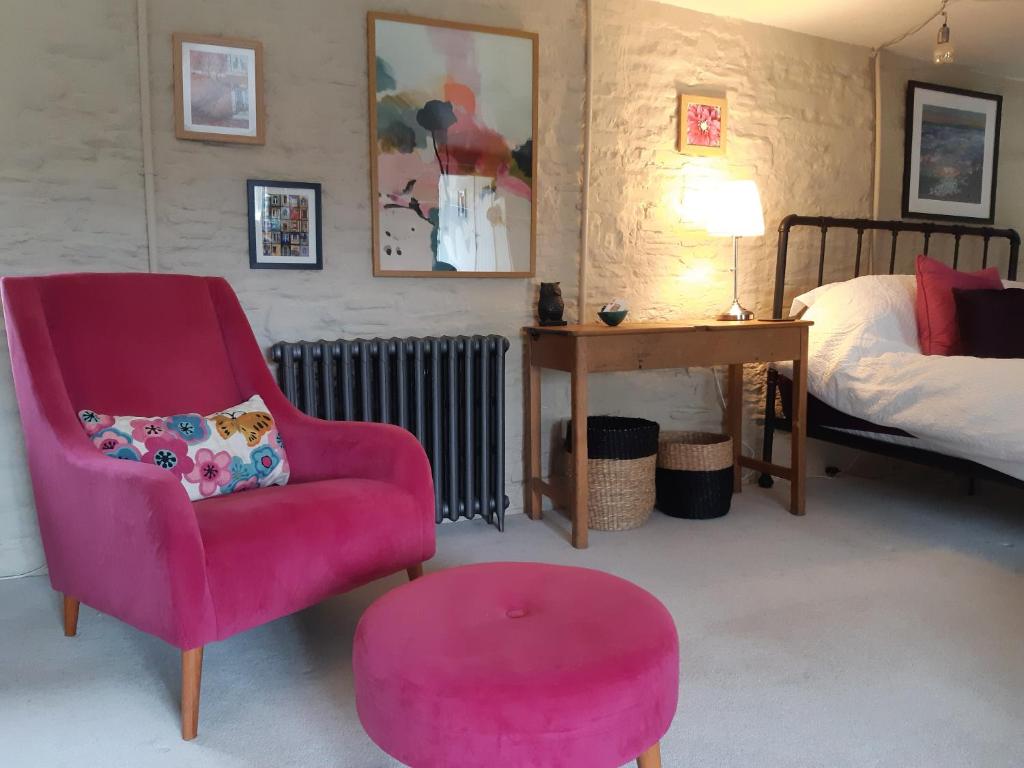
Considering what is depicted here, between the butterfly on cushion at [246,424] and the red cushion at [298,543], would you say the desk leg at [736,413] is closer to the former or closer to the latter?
the red cushion at [298,543]

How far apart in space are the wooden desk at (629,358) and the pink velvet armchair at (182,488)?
818mm

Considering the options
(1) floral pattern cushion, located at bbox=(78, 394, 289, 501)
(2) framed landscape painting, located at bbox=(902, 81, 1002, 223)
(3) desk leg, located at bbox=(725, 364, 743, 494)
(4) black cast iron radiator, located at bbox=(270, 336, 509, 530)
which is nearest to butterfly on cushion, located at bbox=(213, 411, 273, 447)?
(1) floral pattern cushion, located at bbox=(78, 394, 289, 501)

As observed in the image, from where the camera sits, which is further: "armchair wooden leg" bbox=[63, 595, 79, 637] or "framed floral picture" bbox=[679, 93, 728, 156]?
"framed floral picture" bbox=[679, 93, 728, 156]

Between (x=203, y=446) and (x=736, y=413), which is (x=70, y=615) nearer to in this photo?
(x=203, y=446)

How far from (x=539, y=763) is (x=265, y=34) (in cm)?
240

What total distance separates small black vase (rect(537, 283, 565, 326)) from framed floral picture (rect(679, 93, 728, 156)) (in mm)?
890

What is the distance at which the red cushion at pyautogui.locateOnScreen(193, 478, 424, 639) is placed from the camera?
5.16ft

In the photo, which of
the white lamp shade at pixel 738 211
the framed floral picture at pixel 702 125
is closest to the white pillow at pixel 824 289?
the white lamp shade at pixel 738 211

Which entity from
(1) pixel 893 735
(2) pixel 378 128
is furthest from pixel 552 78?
(1) pixel 893 735

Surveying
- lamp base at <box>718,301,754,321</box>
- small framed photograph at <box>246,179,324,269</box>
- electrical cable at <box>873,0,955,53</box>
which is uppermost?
electrical cable at <box>873,0,955,53</box>

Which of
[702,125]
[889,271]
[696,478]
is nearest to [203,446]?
[696,478]

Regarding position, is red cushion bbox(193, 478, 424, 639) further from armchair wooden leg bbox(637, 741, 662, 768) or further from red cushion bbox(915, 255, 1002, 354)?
red cushion bbox(915, 255, 1002, 354)

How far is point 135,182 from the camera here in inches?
96.9

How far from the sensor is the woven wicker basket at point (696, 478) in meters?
3.00
